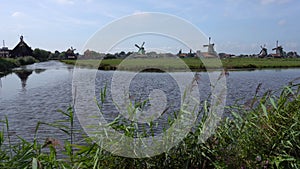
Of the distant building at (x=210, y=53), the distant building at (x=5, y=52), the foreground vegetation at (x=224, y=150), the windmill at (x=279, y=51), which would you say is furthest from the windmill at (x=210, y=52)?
the distant building at (x=5, y=52)

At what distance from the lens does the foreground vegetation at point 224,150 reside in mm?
2674

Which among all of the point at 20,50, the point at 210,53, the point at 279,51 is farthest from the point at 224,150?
the point at 20,50

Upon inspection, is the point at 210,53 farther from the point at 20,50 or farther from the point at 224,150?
the point at 20,50

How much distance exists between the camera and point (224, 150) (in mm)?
2922

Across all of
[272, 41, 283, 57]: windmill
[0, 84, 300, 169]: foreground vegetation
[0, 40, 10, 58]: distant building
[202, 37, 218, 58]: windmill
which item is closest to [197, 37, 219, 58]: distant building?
[202, 37, 218, 58]: windmill

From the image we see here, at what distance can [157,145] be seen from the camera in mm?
2922

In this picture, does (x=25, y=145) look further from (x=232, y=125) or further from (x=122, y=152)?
(x=232, y=125)

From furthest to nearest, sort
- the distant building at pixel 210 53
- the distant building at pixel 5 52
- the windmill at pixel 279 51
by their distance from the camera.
Answer: 1. the distant building at pixel 5 52
2. the windmill at pixel 279 51
3. the distant building at pixel 210 53

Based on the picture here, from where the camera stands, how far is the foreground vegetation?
2674 mm

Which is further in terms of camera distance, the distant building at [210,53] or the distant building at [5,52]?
the distant building at [5,52]

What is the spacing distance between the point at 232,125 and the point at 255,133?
1.10ft

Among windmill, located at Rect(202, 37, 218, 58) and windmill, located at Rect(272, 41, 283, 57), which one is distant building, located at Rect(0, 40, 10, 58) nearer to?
windmill, located at Rect(272, 41, 283, 57)

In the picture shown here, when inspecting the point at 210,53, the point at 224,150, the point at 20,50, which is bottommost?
the point at 224,150

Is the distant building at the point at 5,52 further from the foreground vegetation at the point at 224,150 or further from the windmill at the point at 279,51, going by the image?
the foreground vegetation at the point at 224,150
